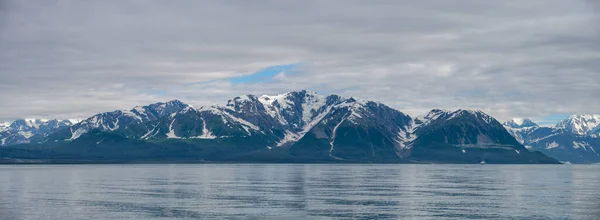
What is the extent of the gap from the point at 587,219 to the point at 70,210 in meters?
92.9

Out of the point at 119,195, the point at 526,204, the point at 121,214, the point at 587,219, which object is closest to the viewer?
the point at 587,219

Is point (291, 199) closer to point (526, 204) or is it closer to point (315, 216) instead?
point (315, 216)

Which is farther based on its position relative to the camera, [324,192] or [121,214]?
[324,192]

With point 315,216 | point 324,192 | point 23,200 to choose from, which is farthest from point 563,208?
point 23,200

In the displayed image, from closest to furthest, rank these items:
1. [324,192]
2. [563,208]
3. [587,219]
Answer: [587,219] → [563,208] → [324,192]

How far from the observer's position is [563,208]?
140375mm

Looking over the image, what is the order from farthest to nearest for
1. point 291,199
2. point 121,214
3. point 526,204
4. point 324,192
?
point 324,192 < point 291,199 < point 526,204 < point 121,214

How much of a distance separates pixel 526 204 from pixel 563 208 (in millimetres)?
11333

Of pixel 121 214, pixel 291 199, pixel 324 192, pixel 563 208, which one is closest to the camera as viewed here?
pixel 121 214

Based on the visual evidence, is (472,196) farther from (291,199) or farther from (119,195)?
(119,195)

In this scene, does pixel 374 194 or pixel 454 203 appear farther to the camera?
pixel 374 194

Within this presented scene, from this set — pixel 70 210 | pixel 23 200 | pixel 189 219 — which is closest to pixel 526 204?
pixel 189 219

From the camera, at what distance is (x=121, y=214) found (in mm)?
129250

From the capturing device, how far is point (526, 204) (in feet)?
495
